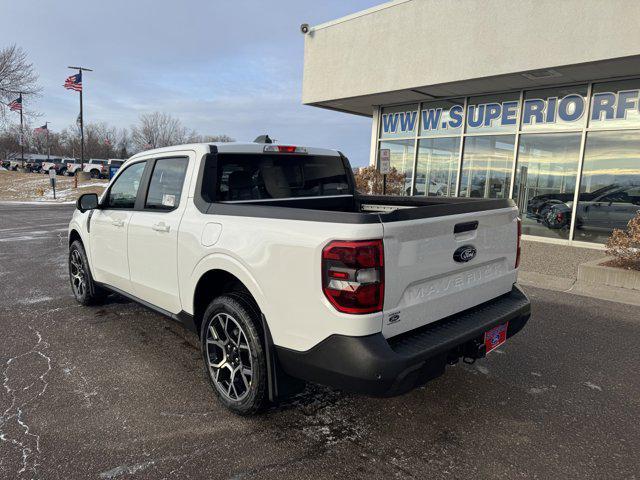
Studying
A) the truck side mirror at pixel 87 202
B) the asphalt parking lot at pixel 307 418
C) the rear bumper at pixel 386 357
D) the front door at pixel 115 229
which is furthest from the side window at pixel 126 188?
the rear bumper at pixel 386 357

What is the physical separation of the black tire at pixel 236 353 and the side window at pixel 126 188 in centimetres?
171

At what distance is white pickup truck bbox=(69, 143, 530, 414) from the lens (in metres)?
2.38

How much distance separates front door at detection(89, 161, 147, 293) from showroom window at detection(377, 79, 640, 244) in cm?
1035

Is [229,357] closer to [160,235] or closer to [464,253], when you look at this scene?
[160,235]

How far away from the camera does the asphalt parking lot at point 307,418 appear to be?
2584mm

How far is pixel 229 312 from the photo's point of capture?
3016 millimetres

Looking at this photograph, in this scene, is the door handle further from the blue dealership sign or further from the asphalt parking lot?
the blue dealership sign

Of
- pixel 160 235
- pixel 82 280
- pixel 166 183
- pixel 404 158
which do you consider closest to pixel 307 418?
pixel 160 235

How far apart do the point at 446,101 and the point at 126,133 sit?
98.4 metres

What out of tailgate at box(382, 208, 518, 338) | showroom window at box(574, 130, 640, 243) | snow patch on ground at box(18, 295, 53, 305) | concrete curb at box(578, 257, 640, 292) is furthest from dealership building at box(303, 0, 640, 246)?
snow patch on ground at box(18, 295, 53, 305)

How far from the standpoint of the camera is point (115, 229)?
174 inches

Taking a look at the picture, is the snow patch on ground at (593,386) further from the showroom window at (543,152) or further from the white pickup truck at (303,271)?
the showroom window at (543,152)

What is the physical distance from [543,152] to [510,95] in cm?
177

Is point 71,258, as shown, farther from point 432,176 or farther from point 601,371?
point 432,176
